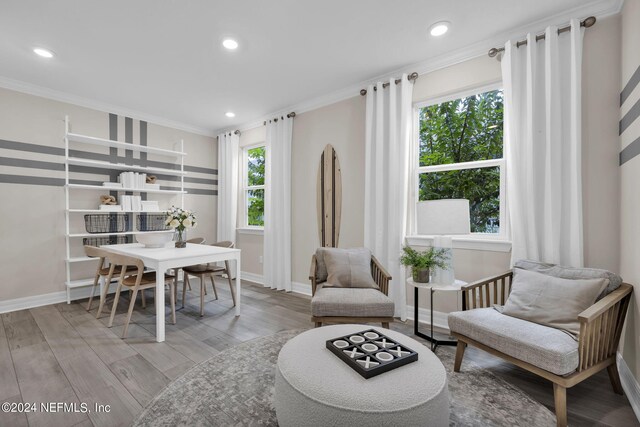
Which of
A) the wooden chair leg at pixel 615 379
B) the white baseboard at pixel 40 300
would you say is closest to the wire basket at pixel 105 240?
the white baseboard at pixel 40 300

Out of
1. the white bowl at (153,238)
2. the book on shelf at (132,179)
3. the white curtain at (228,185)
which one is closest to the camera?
the white bowl at (153,238)

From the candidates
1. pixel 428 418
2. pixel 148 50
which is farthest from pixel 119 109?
pixel 428 418

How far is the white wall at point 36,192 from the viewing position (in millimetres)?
3424

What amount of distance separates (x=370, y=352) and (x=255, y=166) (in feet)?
13.9

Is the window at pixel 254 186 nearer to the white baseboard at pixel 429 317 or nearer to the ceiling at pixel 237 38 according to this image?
the ceiling at pixel 237 38

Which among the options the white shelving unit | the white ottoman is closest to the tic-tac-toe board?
the white ottoman

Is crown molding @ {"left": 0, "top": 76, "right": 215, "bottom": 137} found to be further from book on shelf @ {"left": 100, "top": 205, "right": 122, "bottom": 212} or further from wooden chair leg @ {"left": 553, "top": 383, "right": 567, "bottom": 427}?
wooden chair leg @ {"left": 553, "top": 383, "right": 567, "bottom": 427}

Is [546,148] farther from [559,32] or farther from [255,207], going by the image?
[255,207]

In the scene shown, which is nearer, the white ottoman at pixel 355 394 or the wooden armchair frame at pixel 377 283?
the white ottoman at pixel 355 394

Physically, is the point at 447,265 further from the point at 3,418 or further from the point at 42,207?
the point at 42,207

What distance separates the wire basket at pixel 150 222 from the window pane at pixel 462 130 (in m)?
3.94

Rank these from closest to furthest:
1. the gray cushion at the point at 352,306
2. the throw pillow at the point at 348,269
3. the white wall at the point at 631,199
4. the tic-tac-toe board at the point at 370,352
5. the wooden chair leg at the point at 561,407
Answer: the tic-tac-toe board at the point at 370,352 < the wooden chair leg at the point at 561,407 < the white wall at the point at 631,199 < the gray cushion at the point at 352,306 < the throw pillow at the point at 348,269

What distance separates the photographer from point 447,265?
242 centimetres

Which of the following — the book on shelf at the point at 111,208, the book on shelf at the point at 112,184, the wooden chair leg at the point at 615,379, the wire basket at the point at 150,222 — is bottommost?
the wooden chair leg at the point at 615,379
